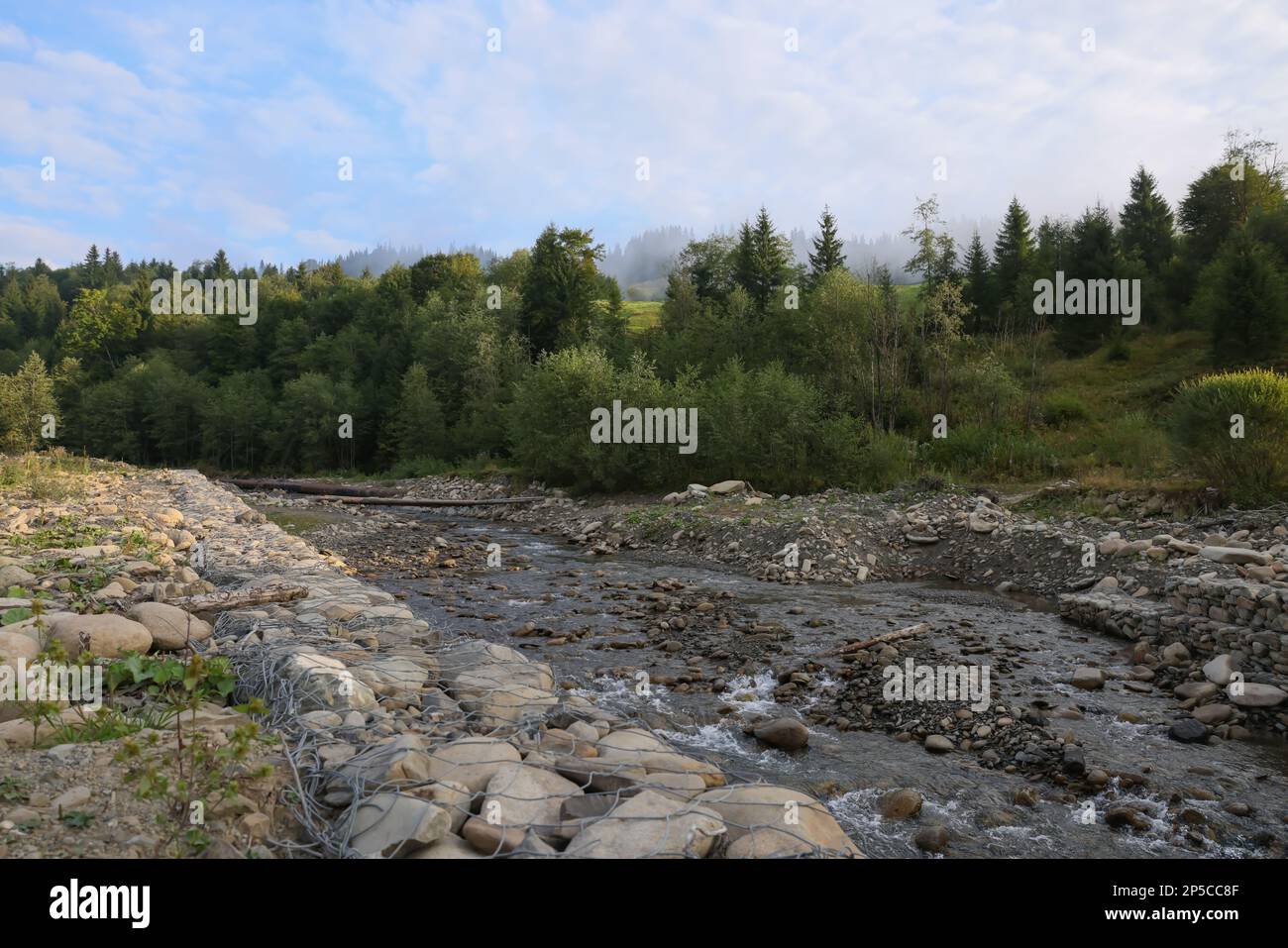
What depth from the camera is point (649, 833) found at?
4.04 metres

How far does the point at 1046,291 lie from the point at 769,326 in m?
19.6

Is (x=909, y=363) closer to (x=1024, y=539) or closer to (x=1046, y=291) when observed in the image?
(x=1046, y=291)

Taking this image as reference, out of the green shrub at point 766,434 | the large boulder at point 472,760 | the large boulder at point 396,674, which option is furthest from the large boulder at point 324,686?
the green shrub at point 766,434

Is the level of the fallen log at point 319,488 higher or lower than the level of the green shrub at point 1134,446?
lower

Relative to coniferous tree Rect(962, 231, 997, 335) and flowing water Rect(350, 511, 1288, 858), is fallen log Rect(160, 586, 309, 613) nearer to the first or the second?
flowing water Rect(350, 511, 1288, 858)

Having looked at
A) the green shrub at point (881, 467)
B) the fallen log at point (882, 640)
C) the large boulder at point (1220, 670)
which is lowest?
the fallen log at point (882, 640)

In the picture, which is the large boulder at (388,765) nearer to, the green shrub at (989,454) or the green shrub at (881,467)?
the green shrub at (881,467)

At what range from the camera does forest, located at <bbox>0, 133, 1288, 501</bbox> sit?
24.8 metres

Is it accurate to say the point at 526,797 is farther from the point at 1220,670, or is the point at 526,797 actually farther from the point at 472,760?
the point at 1220,670

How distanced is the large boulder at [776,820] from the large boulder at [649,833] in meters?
0.18

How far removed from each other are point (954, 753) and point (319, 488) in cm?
3981

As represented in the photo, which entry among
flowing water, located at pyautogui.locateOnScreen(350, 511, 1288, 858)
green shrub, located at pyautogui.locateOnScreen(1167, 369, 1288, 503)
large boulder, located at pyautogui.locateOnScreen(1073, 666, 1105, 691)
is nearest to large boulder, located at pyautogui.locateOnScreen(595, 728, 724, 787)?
flowing water, located at pyautogui.locateOnScreen(350, 511, 1288, 858)

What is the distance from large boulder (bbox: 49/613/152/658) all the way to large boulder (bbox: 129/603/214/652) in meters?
0.26

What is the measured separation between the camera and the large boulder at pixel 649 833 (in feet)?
12.8
